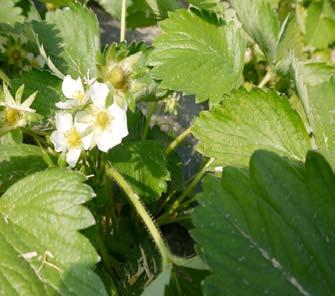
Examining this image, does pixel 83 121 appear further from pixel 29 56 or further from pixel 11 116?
pixel 29 56

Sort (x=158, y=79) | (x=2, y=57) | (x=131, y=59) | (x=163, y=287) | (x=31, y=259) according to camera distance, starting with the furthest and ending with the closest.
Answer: (x=2, y=57) → (x=158, y=79) → (x=131, y=59) → (x=31, y=259) → (x=163, y=287)

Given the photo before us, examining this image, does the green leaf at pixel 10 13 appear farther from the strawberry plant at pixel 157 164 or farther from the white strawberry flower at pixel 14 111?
the white strawberry flower at pixel 14 111

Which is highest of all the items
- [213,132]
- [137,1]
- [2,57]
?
[137,1]

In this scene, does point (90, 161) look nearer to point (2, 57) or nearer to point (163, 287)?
point (163, 287)

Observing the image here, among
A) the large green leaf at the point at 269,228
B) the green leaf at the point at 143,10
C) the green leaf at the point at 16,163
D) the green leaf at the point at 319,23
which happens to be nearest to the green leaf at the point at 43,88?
the green leaf at the point at 16,163

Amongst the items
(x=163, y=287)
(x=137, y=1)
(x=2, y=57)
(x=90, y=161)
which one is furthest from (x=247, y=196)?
(x=2, y=57)

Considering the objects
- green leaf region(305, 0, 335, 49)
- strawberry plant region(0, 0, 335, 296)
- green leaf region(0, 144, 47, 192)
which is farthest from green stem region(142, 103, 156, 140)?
green leaf region(305, 0, 335, 49)

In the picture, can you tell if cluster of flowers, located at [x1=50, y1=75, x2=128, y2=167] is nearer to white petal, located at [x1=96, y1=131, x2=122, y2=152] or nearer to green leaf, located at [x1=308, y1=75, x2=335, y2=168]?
white petal, located at [x1=96, y1=131, x2=122, y2=152]
